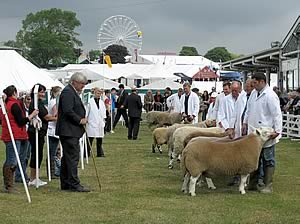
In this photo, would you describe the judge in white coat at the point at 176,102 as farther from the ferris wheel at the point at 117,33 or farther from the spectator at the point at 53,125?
the ferris wheel at the point at 117,33

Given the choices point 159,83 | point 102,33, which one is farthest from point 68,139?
point 102,33

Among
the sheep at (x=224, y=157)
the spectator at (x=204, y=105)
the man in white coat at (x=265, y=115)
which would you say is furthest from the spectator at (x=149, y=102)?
the sheep at (x=224, y=157)

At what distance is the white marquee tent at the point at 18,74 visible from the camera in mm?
21766

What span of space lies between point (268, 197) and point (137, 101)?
12744 millimetres

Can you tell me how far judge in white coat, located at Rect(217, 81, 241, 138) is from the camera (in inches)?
468

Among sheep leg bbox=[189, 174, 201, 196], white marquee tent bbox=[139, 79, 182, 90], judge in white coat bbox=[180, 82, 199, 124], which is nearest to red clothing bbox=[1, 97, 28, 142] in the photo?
sheep leg bbox=[189, 174, 201, 196]

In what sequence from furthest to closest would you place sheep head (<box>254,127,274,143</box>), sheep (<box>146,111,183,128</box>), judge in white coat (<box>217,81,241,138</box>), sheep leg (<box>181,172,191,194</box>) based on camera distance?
sheep (<box>146,111,183,128</box>) → judge in white coat (<box>217,81,241,138</box>) → sheep leg (<box>181,172,191,194</box>) → sheep head (<box>254,127,274,143</box>)

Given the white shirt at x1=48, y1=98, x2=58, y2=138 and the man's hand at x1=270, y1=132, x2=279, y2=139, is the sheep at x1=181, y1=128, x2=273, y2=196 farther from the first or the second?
the white shirt at x1=48, y1=98, x2=58, y2=138

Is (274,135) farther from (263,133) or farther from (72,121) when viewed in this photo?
(72,121)

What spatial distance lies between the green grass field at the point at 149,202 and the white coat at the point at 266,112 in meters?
1.19

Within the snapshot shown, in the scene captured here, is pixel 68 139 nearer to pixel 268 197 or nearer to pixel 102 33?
pixel 268 197

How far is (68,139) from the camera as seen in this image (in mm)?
10328

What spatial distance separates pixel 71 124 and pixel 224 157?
2.73m

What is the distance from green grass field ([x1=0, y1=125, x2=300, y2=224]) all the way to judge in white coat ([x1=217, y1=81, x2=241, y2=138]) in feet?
3.99
